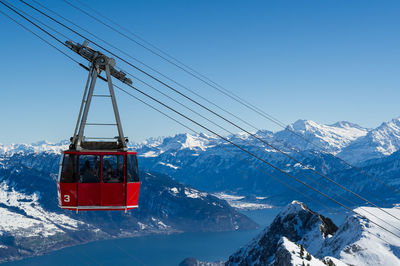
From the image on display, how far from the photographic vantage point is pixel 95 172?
2581 cm

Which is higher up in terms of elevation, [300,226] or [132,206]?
[132,206]

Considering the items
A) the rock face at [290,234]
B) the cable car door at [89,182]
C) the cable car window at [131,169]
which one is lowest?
the rock face at [290,234]

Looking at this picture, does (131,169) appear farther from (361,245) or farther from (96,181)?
(361,245)

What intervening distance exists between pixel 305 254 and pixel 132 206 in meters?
70.4

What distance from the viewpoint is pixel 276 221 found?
7013 inches

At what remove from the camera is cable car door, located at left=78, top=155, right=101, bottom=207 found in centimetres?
2555

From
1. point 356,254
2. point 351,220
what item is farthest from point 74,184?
point 351,220

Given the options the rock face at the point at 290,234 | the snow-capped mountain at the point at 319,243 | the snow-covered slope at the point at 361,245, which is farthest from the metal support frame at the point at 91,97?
the rock face at the point at 290,234

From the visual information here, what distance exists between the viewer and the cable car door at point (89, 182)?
25.5 meters

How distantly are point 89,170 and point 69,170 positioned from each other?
1.26 m

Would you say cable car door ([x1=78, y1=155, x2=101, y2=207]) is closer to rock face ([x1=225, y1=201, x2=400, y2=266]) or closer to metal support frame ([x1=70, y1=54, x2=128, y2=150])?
metal support frame ([x1=70, y1=54, x2=128, y2=150])

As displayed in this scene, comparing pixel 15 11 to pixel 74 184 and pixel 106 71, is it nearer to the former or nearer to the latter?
pixel 106 71

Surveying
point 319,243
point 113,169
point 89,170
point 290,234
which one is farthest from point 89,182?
point 290,234

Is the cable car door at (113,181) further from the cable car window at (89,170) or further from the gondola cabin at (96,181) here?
the cable car window at (89,170)
